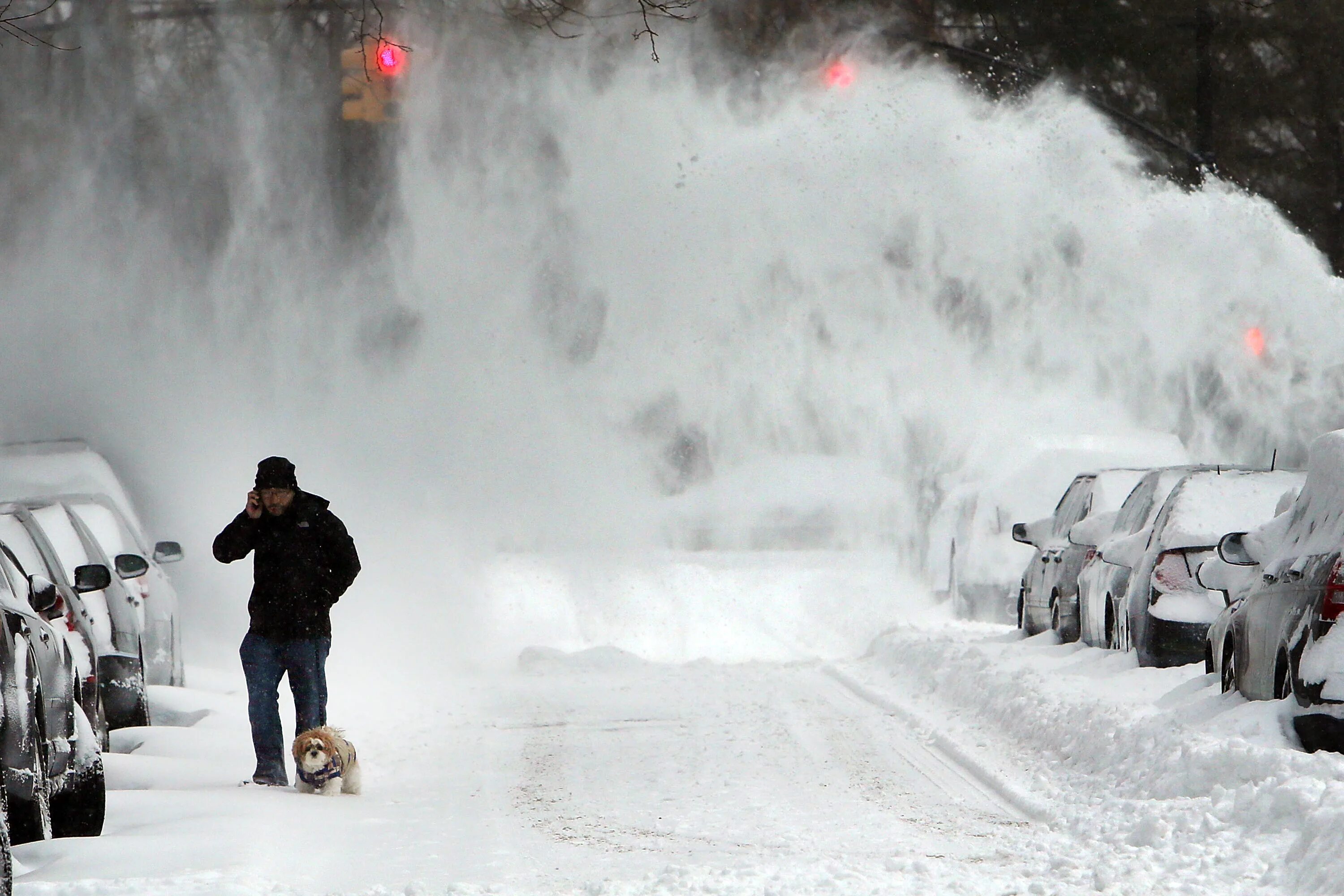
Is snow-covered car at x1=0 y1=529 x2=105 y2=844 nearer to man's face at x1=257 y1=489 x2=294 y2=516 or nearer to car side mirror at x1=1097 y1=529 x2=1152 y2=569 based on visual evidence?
man's face at x1=257 y1=489 x2=294 y2=516

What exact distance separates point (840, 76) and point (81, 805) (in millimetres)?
15450

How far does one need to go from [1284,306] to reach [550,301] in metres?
9.46

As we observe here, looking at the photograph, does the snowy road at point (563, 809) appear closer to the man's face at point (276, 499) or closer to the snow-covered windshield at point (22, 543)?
the snow-covered windshield at point (22, 543)

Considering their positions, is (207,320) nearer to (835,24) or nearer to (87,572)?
(835,24)

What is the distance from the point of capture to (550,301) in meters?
24.0

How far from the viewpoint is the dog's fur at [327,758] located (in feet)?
25.5

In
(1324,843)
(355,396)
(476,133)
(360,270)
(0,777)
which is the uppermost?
(476,133)

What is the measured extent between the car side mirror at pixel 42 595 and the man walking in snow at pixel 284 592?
1119 millimetres

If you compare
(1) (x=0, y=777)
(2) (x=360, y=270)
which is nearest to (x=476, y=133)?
(2) (x=360, y=270)

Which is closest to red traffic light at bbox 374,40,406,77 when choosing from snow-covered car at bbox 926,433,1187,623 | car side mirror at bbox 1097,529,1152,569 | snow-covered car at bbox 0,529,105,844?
snow-covered car at bbox 926,433,1187,623

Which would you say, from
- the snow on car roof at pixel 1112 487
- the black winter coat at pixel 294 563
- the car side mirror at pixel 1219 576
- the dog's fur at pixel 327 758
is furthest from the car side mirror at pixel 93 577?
the snow on car roof at pixel 1112 487

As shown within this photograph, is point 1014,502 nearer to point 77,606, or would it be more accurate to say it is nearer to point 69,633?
point 77,606

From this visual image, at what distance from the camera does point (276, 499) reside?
8.40 meters

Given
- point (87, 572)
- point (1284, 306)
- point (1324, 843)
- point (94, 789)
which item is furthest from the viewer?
point (1284, 306)
